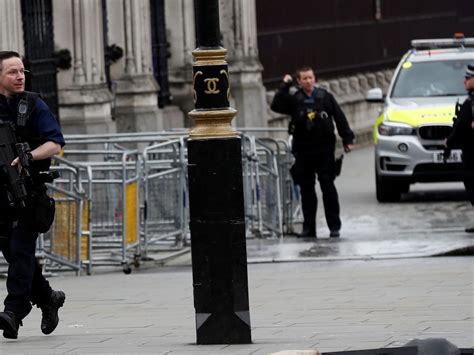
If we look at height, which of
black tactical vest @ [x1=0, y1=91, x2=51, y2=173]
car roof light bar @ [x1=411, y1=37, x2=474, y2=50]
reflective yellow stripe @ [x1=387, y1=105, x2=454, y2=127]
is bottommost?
reflective yellow stripe @ [x1=387, y1=105, x2=454, y2=127]

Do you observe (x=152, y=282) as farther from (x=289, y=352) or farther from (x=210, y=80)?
(x=289, y=352)

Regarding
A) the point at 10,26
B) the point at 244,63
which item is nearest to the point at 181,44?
the point at 244,63

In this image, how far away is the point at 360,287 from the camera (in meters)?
13.8

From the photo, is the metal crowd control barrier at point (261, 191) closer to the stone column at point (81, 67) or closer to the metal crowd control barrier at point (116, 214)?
the metal crowd control barrier at point (116, 214)

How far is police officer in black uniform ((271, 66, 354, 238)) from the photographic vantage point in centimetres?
1881

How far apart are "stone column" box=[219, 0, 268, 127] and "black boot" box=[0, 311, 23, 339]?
20315 mm

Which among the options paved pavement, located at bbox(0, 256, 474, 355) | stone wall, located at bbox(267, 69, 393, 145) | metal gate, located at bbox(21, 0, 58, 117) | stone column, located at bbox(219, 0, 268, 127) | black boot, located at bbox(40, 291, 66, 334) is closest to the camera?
paved pavement, located at bbox(0, 256, 474, 355)

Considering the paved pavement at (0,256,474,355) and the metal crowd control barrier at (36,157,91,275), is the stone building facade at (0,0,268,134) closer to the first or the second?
the metal crowd control barrier at (36,157,91,275)

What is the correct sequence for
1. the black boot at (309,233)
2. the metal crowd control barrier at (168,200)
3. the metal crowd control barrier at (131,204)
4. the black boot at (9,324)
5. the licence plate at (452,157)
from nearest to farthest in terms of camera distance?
the black boot at (9,324), the metal crowd control barrier at (131,204), the metal crowd control barrier at (168,200), the black boot at (309,233), the licence plate at (452,157)

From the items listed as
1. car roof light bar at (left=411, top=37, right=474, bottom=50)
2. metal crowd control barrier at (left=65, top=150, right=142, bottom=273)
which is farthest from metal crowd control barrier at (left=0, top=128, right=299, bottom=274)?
car roof light bar at (left=411, top=37, right=474, bottom=50)

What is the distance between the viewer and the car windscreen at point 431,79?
23.1 meters

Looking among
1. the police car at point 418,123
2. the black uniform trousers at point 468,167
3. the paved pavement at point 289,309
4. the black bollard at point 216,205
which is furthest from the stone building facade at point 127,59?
the black bollard at point 216,205

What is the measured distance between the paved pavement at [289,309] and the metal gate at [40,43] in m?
8.03

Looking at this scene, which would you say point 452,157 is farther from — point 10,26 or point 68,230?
point 68,230
